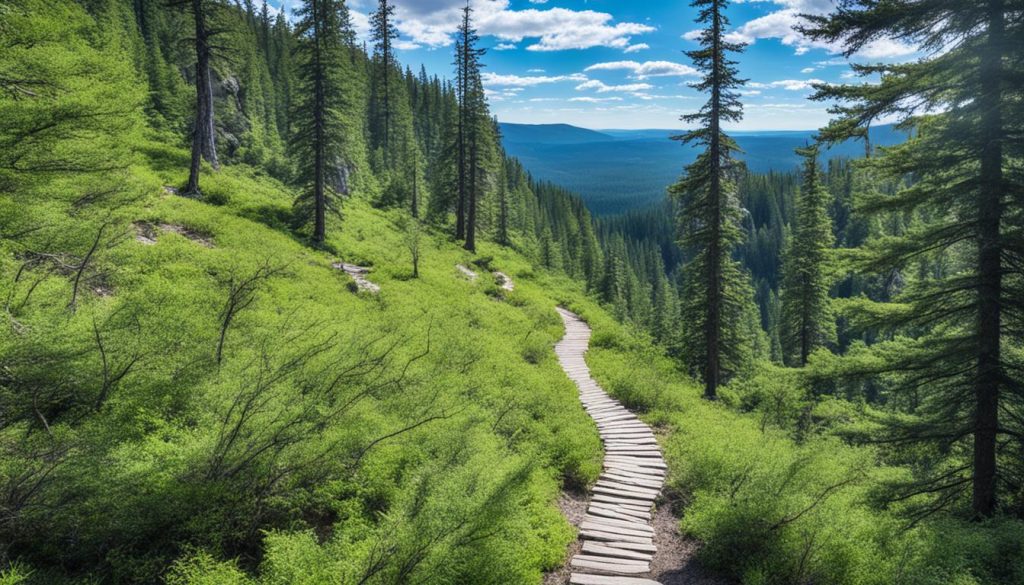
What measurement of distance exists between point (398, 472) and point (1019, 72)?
10925 mm

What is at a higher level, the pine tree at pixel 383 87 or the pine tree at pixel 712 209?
the pine tree at pixel 383 87

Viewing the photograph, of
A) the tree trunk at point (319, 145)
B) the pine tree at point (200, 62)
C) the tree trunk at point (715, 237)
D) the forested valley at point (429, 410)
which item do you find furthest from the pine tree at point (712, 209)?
the pine tree at point (200, 62)

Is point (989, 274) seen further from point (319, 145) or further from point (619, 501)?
point (319, 145)

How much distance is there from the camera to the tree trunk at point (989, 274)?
7.05 metres

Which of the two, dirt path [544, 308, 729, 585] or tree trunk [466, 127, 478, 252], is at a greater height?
tree trunk [466, 127, 478, 252]

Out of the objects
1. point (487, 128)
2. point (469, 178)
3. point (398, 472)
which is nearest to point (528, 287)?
point (469, 178)

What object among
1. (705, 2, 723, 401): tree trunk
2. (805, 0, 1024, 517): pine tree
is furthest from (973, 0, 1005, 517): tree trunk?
(705, 2, 723, 401): tree trunk

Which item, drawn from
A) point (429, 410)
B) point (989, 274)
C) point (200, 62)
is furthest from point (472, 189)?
point (989, 274)

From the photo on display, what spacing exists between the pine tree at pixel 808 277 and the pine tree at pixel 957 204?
1879cm

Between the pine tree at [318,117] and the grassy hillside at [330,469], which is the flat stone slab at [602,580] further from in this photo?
the pine tree at [318,117]

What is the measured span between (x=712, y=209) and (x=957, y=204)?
10217mm

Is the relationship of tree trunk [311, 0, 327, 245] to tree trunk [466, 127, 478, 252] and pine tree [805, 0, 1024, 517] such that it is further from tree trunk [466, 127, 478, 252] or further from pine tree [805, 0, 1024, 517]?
pine tree [805, 0, 1024, 517]

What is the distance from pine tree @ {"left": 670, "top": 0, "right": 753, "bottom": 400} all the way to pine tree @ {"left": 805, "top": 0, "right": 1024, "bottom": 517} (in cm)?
863

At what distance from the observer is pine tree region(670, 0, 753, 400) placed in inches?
650
